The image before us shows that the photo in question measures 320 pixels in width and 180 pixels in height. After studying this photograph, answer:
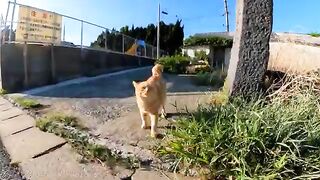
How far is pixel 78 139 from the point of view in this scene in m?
4.73

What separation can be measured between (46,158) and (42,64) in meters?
5.52

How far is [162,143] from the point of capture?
14.3ft

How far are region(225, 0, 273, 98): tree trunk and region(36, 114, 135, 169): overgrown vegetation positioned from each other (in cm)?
219

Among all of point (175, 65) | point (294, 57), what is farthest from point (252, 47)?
point (175, 65)

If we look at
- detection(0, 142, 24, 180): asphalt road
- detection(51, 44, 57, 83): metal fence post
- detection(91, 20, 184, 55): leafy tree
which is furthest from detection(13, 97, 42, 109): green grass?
detection(91, 20, 184, 55): leafy tree

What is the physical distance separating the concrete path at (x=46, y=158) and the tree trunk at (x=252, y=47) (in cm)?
230

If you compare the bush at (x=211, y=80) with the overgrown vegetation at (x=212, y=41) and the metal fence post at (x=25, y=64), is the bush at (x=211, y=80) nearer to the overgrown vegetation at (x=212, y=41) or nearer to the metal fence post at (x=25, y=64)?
the metal fence post at (x=25, y=64)

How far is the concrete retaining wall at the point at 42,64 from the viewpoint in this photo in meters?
8.59

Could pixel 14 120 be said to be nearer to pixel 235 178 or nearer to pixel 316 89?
pixel 235 178

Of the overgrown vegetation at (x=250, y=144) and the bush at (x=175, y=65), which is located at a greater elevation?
the bush at (x=175, y=65)

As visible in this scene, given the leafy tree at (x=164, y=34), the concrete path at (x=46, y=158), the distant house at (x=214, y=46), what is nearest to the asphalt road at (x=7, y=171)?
the concrete path at (x=46, y=158)

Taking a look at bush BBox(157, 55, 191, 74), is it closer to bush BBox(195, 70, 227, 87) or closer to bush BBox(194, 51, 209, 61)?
bush BBox(195, 70, 227, 87)

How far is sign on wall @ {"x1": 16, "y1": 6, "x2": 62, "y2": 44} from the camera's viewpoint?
899cm

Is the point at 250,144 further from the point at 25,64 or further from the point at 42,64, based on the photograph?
the point at 42,64
